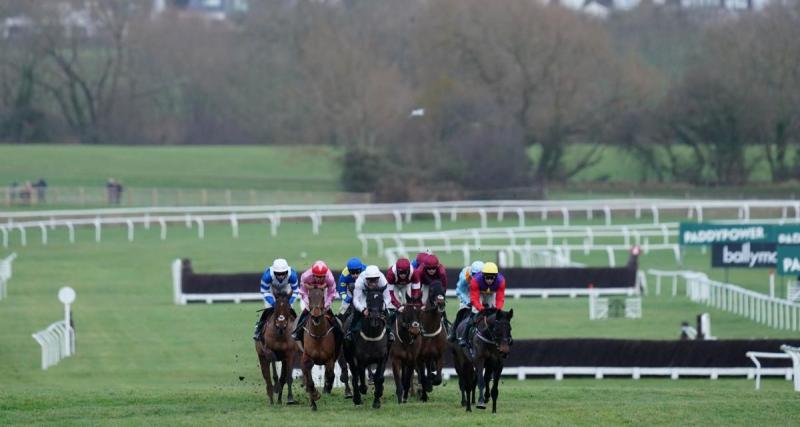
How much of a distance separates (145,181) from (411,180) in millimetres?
14216

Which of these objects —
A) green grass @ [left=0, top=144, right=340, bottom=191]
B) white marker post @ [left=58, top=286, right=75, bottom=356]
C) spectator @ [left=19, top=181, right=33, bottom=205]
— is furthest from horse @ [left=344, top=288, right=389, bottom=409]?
green grass @ [left=0, top=144, right=340, bottom=191]

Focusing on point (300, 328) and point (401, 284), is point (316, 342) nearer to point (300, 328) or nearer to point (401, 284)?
point (300, 328)

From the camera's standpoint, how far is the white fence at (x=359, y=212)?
43.4 meters

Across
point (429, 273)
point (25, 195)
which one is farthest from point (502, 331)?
point (25, 195)

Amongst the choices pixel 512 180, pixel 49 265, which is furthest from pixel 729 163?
pixel 49 265

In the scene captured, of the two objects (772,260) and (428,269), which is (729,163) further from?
(428,269)

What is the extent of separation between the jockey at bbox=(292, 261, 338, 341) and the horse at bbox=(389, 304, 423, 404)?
23.6 inches

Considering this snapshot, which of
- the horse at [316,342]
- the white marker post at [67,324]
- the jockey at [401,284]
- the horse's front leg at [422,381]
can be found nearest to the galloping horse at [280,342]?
the horse at [316,342]

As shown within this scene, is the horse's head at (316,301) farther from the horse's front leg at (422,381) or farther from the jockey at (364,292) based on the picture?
the horse's front leg at (422,381)

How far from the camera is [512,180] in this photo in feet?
181

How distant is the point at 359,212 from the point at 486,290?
31169 mm

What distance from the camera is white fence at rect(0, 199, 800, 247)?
43375 mm

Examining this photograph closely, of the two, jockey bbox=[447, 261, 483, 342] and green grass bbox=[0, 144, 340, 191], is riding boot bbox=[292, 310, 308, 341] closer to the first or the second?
jockey bbox=[447, 261, 483, 342]

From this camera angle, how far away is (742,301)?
28.2 m
